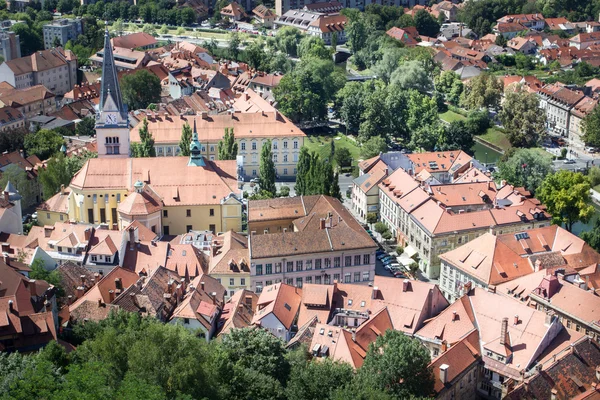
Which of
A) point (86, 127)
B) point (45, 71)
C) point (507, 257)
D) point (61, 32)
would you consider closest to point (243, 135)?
point (86, 127)

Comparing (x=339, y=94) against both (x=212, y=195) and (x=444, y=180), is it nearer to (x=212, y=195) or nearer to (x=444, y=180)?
(x=444, y=180)

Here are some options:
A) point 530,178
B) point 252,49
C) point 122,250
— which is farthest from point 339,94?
point 122,250

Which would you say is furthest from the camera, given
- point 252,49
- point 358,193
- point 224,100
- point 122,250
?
point 252,49

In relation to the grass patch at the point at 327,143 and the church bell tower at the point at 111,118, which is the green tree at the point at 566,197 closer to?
the grass patch at the point at 327,143

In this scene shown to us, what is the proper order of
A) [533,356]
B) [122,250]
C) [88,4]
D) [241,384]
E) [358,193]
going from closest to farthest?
1. [241,384]
2. [533,356]
3. [122,250]
4. [358,193]
5. [88,4]

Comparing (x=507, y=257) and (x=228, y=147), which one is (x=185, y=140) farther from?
(x=507, y=257)

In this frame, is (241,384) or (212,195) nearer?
(241,384)

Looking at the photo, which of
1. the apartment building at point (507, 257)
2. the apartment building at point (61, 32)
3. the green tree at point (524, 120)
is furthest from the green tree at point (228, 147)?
the apartment building at point (61, 32)
